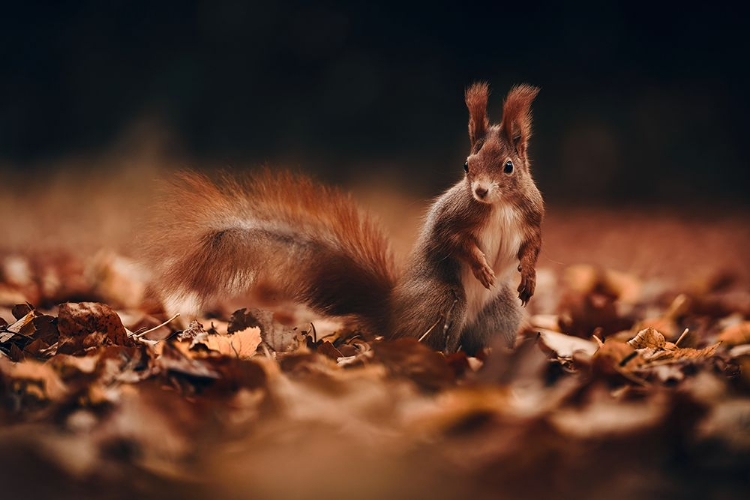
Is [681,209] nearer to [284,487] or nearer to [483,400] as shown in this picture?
[483,400]

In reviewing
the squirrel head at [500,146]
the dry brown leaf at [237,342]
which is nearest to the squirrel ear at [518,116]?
the squirrel head at [500,146]

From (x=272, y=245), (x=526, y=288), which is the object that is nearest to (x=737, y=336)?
(x=526, y=288)

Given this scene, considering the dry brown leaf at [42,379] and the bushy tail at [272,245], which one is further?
the bushy tail at [272,245]

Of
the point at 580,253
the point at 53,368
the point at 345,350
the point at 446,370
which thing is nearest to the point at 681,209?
the point at 580,253

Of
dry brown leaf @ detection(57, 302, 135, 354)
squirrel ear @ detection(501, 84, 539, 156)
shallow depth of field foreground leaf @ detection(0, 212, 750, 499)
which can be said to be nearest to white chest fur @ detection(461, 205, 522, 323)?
squirrel ear @ detection(501, 84, 539, 156)

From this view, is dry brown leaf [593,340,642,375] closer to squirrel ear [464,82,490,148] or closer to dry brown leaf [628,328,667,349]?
dry brown leaf [628,328,667,349]

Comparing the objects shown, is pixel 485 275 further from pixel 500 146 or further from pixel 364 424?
pixel 364 424

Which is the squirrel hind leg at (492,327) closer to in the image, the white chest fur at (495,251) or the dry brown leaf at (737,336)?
the white chest fur at (495,251)
